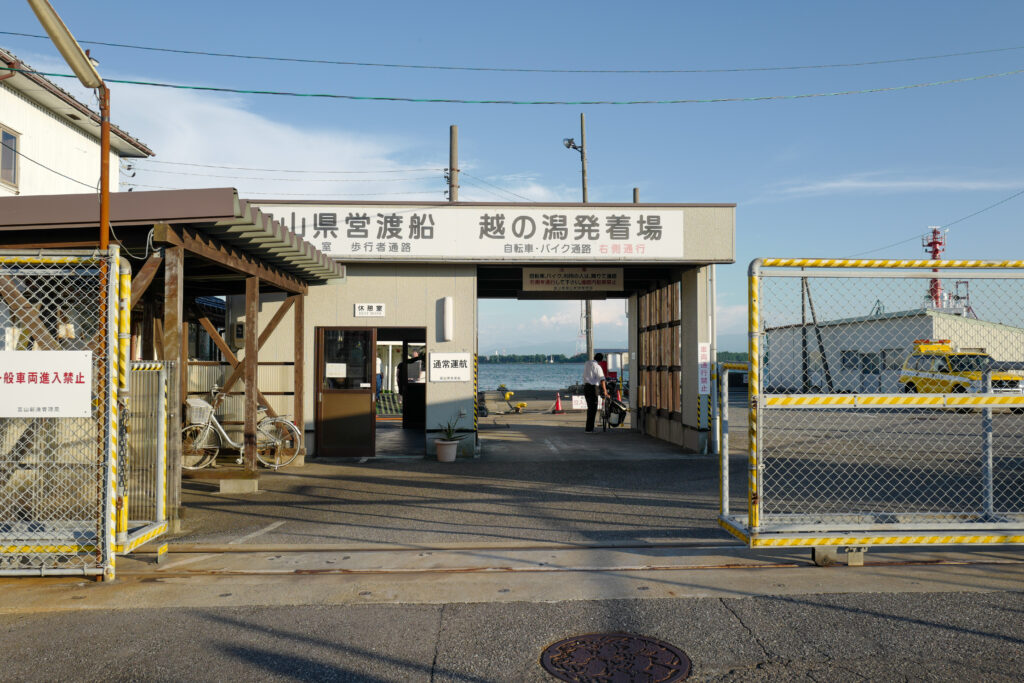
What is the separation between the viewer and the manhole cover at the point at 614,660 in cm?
371

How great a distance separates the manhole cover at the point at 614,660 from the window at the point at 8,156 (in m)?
17.5

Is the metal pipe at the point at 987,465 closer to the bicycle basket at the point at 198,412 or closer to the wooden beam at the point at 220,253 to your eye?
the wooden beam at the point at 220,253

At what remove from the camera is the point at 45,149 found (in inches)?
709

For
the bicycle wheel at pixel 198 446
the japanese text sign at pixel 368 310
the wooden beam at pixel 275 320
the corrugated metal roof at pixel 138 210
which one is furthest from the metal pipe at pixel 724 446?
the wooden beam at pixel 275 320

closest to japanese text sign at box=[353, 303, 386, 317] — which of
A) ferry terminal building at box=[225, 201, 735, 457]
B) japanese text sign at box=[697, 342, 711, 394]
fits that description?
ferry terminal building at box=[225, 201, 735, 457]

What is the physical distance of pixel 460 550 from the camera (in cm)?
632

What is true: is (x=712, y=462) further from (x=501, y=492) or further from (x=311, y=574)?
(x=311, y=574)

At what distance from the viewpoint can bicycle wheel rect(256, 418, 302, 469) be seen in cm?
1138

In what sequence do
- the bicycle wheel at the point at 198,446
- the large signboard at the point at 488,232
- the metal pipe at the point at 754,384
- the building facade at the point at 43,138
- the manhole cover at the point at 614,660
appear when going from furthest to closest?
the building facade at the point at 43,138, the large signboard at the point at 488,232, the bicycle wheel at the point at 198,446, the metal pipe at the point at 754,384, the manhole cover at the point at 614,660

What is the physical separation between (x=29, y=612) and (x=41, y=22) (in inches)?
208

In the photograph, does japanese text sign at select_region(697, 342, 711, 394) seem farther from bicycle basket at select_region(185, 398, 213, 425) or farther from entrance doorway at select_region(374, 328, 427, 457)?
bicycle basket at select_region(185, 398, 213, 425)

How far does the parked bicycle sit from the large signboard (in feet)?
10.4

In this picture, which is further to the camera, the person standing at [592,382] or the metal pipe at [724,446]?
the person standing at [592,382]

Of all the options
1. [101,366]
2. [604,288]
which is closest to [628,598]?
[101,366]
